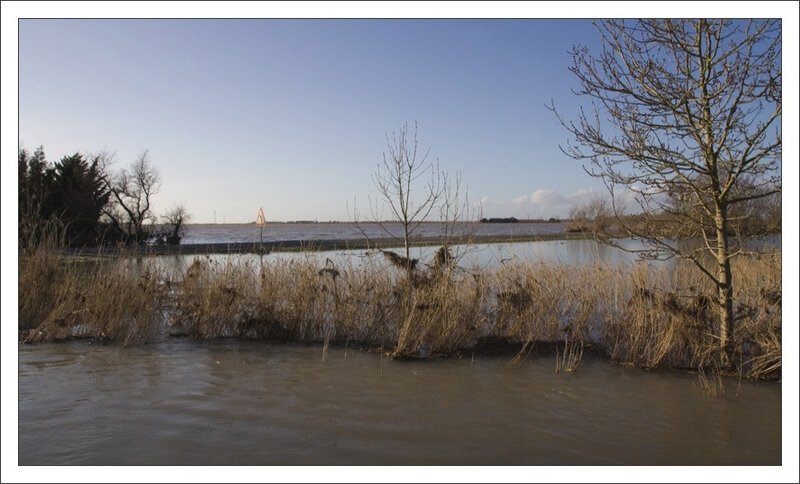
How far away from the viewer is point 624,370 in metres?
→ 6.27

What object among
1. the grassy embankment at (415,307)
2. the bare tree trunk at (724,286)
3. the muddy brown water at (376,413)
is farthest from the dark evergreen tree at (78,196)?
the bare tree trunk at (724,286)

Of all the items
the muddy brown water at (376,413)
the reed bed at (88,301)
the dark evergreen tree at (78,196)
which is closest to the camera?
the muddy brown water at (376,413)

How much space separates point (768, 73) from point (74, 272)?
10766mm

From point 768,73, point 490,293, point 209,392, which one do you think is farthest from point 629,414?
point 209,392

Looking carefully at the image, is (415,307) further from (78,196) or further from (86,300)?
(78,196)

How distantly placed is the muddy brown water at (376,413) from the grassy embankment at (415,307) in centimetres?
49

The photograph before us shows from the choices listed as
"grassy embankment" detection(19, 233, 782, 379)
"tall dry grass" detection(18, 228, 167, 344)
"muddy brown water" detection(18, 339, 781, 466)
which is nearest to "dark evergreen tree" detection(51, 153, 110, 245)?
"tall dry grass" detection(18, 228, 167, 344)

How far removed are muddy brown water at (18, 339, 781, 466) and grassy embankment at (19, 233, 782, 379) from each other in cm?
49

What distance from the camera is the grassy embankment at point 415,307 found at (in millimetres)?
6516

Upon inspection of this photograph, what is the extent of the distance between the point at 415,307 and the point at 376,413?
88.4 inches

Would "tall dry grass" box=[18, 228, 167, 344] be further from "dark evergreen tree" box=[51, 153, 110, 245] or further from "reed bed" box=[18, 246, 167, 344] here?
"dark evergreen tree" box=[51, 153, 110, 245]

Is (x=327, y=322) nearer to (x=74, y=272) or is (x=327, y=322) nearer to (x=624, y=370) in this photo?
(x=624, y=370)

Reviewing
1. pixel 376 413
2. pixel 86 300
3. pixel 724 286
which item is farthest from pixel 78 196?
pixel 724 286

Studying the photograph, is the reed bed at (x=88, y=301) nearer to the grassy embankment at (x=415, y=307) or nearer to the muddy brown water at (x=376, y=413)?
the grassy embankment at (x=415, y=307)
